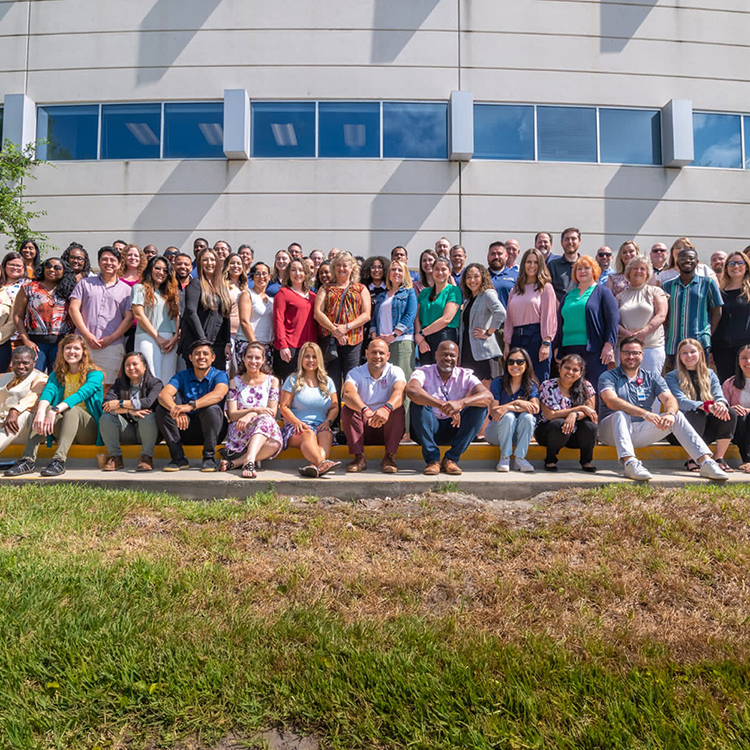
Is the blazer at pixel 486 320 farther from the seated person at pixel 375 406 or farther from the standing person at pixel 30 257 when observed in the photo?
the standing person at pixel 30 257

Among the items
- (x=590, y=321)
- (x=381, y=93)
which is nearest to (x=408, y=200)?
(x=381, y=93)

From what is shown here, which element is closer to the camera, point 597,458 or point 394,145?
point 597,458

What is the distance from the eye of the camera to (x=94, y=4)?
46.7 feet

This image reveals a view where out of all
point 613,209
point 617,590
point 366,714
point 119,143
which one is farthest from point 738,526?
point 119,143

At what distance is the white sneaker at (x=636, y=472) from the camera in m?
6.02

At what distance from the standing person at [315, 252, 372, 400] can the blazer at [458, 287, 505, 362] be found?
1.27 m

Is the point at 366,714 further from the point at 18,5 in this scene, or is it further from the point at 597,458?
the point at 18,5

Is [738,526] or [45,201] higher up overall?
[45,201]

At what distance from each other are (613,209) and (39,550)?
1329 cm

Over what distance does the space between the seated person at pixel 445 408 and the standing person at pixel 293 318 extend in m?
1.58

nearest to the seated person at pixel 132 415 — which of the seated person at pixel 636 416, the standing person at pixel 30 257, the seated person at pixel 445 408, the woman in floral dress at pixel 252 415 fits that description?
the woman in floral dress at pixel 252 415

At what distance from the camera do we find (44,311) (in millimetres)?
7363

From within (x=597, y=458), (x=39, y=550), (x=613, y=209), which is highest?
(x=613, y=209)

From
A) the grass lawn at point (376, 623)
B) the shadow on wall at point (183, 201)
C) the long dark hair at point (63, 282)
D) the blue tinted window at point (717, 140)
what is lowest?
the grass lawn at point (376, 623)
